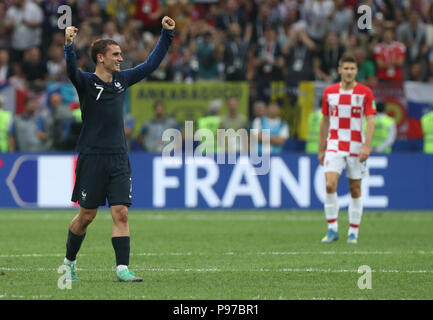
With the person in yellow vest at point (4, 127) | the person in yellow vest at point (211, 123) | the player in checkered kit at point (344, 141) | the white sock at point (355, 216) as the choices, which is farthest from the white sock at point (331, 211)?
the person in yellow vest at point (4, 127)

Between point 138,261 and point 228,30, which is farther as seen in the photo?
point 228,30

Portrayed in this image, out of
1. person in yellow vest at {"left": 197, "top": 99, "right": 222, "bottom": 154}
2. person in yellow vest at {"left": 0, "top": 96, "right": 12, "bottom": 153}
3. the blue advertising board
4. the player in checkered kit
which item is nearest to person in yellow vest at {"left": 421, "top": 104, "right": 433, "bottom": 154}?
the blue advertising board

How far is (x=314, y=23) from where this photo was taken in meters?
23.5

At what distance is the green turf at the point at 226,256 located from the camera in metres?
8.87

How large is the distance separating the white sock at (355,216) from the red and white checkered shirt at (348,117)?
65cm

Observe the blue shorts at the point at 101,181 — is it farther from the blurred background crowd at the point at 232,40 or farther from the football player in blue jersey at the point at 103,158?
the blurred background crowd at the point at 232,40

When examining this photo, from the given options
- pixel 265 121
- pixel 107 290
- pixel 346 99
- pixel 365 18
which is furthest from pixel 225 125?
pixel 107 290

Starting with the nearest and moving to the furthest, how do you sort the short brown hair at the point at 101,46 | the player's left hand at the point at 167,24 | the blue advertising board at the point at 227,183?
the short brown hair at the point at 101,46 < the player's left hand at the point at 167,24 < the blue advertising board at the point at 227,183

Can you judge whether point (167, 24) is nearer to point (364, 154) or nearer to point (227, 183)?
point (364, 154)

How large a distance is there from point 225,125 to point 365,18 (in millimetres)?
4765

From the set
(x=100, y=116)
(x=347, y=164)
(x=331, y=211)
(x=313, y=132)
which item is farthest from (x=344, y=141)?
(x=313, y=132)

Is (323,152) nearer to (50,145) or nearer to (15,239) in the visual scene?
(15,239)

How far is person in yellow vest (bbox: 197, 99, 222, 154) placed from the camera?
19.8 metres
